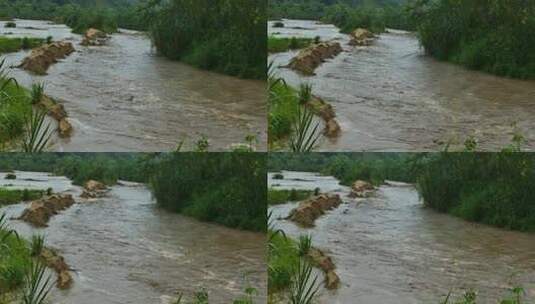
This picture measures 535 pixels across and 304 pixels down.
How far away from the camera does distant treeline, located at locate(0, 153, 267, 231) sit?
14.0ft

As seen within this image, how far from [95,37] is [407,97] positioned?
1477mm

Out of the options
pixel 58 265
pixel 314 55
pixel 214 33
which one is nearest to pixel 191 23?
pixel 214 33

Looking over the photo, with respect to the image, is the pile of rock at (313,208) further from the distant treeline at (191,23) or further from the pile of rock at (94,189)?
the pile of rock at (94,189)

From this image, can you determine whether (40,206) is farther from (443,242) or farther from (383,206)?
(443,242)

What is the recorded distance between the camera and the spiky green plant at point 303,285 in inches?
169

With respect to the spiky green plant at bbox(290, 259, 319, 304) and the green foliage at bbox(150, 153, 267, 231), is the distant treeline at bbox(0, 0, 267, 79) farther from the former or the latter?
the spiky green plant at bbox(290, 259, 319, 304)

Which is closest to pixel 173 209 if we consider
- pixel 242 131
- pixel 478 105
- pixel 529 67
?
pixel 242 131

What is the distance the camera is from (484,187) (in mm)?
4410

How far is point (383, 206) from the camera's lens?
4.41m

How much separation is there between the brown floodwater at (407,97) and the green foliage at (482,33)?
0.05m

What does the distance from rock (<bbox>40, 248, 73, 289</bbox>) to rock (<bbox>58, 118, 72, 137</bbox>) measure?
1.75 ft

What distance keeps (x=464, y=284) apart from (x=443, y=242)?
21 cm

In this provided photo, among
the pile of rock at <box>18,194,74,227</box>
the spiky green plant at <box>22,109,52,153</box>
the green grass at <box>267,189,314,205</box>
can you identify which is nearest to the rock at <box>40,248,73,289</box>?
the pile of rock at <box>18,194,74,227</box>

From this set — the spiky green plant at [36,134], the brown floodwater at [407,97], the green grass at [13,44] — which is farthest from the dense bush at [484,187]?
the green grass at [13,44]
